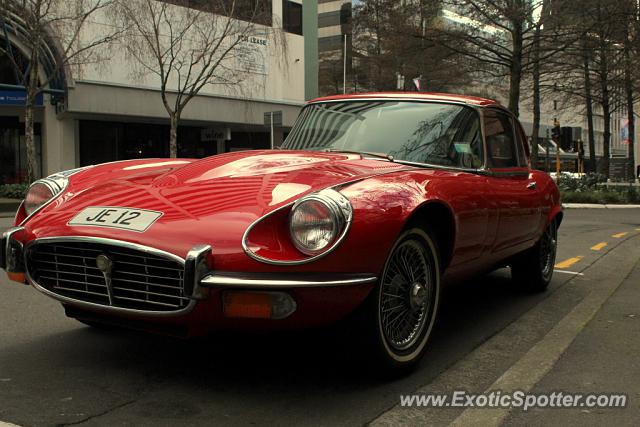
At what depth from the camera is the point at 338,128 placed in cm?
426

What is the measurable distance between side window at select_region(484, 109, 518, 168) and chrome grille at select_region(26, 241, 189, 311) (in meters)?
2.50

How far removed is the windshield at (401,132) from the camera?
3.91 meters

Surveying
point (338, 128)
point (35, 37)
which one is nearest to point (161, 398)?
point (338, 128)

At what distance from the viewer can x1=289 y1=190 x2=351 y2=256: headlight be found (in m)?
2.65

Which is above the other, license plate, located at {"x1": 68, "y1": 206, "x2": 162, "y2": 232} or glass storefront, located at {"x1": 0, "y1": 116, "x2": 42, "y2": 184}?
glass storefront, located at {"x1": 0, "y1": 116, "x2": 42, "y2": 184}

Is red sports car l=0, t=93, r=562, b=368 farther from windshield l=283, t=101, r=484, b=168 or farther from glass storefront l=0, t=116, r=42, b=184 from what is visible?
glass storefront l=0, t=116, r=42, b=184

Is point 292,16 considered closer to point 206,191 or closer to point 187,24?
point 187,24

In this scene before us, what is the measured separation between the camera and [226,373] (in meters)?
3.19

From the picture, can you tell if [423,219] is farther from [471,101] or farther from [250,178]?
[471,101]

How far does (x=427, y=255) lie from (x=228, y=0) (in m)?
21.8

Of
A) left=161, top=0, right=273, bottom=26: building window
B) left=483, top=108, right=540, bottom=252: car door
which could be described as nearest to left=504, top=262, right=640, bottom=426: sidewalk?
left=483, top=108, right=540, bottom=252: car door

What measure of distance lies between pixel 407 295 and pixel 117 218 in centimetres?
143

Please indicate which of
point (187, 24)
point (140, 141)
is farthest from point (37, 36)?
point (140, 141)

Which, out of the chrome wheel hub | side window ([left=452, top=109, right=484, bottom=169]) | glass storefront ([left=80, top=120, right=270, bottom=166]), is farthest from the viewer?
glass storefront ([left=80, top=120, right=270, bottom=166])
